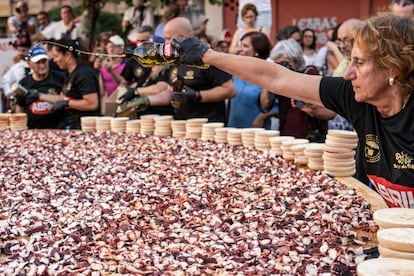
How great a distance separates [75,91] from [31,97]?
450 millimetres

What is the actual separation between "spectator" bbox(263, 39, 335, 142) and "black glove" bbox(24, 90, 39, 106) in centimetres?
244

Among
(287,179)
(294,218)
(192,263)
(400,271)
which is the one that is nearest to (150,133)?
(287,179)

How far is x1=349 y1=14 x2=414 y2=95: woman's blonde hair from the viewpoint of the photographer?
247cm

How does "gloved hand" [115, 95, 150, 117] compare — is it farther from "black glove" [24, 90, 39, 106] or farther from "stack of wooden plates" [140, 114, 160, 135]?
"black glove" [24, 90, 39, 106]

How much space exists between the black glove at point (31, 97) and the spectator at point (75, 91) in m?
0.05

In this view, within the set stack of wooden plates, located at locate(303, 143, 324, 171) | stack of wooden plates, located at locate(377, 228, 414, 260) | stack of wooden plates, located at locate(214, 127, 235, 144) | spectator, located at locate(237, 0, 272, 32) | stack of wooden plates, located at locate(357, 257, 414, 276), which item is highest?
spectator, located at locate(237, 0, 272, 32)

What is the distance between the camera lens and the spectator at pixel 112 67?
816 cm

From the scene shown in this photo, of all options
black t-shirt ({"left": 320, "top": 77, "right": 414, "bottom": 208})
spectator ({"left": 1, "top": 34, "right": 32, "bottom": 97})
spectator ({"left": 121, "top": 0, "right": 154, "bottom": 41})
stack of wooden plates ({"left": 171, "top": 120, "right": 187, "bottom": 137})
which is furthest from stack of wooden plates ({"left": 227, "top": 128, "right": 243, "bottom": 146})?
spectator ({"left": 121, "top": 0, "right": 154, "bottom": 41})

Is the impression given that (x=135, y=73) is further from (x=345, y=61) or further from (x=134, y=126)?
(x=345, y=61)

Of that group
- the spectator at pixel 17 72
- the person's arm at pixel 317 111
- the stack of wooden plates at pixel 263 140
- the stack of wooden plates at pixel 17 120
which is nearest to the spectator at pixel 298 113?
the person's arm at pixel 317 111

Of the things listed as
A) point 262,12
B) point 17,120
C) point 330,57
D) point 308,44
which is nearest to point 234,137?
point 17,120

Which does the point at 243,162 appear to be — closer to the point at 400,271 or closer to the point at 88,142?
the point at 88,142

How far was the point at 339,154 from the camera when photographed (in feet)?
11.8

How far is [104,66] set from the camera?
8.39 metres
